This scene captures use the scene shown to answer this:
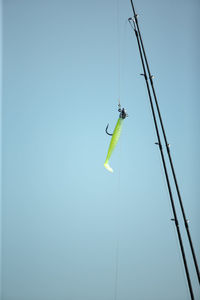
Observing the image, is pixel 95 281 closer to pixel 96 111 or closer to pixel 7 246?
pixel 7 246

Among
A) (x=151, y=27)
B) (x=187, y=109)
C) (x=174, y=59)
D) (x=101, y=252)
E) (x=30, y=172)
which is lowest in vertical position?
(x=101, y=252)

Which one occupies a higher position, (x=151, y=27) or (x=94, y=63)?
(x=151, y=27)

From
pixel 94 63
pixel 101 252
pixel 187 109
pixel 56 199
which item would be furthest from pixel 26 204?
pixel 187 109

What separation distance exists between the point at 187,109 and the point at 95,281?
1.08 m

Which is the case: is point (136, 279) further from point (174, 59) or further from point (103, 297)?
point (174, 59)

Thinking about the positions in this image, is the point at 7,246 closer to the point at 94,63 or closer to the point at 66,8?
the point at 94,63

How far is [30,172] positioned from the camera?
184 centimetres

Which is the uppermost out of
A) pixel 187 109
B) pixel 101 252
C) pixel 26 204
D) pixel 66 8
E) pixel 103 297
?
pixel 66 8

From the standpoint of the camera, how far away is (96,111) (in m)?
1.84

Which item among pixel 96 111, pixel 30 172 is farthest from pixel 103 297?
pixel 96 111

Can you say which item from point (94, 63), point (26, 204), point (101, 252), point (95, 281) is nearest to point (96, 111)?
point (94, 63)

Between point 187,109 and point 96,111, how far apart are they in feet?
1.66

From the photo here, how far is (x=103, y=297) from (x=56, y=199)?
2.00ft

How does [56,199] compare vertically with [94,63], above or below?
below
